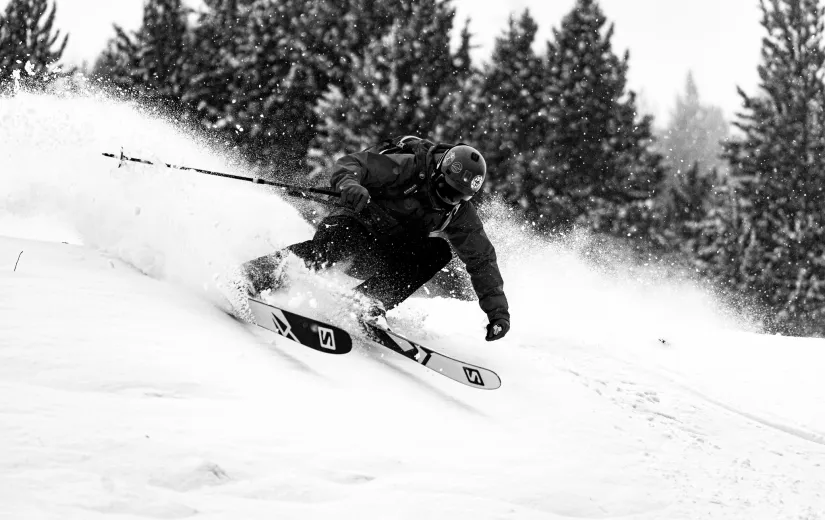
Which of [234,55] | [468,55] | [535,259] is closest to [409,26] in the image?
[468,55]

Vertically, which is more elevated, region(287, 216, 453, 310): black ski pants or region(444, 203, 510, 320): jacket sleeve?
region(444, 203, 510, 320): jacket sleeve

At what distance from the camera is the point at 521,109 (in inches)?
923

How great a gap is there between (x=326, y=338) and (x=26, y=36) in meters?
25.9

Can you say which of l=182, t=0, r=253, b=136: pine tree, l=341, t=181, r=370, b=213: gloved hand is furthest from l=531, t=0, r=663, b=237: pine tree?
l=341, t=181, r=370, b=213: gloved hand

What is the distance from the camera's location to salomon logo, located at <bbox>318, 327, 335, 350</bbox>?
454cm

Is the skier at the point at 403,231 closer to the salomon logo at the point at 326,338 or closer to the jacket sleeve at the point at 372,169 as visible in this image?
the jacket sleeve at the point at 372,169

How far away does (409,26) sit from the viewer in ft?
69.2

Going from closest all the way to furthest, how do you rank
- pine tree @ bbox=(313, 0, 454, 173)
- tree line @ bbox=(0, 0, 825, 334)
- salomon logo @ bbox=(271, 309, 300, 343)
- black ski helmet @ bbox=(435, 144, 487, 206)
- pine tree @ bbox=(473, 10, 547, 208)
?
salomon logo @ bbox=(271, 309, 300, 343) → black ski helmet @ bbox=(435, 144, 487, 206) → tree line @ bbox=(0, 0, 825, 334) → pine tree @ bbox=(313, 0, 454, 173) → pine tree @ bbox=(473, 10, 547, 208)

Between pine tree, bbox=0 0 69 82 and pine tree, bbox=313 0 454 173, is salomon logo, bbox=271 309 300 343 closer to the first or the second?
pine tree, bbox=313 0 454 173

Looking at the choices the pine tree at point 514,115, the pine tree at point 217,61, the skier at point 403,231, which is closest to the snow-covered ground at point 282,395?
the skier at point 403,231

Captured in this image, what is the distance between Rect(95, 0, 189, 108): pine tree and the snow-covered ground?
17656 millimetres

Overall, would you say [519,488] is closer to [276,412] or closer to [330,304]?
[276,412]

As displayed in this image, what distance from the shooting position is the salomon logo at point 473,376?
5.07m

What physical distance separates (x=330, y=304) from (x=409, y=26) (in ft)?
55.4
